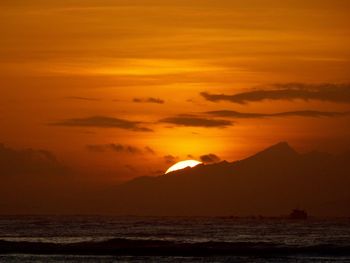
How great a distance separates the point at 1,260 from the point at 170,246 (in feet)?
90.1

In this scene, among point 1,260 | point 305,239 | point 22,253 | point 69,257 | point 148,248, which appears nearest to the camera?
point 1,260

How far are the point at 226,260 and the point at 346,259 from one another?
37.0 ft

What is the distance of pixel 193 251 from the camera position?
→ 88.5 meters

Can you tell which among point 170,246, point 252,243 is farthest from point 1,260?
point 252,243

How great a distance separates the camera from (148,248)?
308ft

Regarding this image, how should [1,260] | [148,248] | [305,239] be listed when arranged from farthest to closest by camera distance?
[305,239] < [148,248] < [1,260]

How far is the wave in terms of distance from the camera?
8675cm

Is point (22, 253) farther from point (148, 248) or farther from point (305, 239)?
point (305, 239)

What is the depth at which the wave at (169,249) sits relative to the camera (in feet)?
285

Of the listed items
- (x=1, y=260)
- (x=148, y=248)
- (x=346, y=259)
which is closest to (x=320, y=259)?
(x=346, y=259)

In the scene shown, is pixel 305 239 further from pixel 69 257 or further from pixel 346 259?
pixel 69 257

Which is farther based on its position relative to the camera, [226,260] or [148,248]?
[148,248]

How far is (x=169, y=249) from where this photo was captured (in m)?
92.1

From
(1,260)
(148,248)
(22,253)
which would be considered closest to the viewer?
(1,260)
